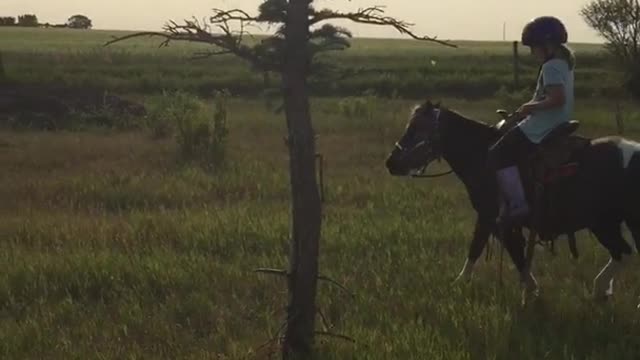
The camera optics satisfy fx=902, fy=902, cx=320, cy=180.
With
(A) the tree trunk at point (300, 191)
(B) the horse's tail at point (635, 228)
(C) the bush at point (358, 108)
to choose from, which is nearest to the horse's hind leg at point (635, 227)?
(B) the horse's tail at point (635, 228)

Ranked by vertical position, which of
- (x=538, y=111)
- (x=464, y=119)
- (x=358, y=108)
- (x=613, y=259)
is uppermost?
(x=538, y=111)

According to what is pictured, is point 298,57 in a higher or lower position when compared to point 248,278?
higher

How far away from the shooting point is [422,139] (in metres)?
8.19

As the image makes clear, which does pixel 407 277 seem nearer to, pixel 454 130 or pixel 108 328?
pixel 454 130

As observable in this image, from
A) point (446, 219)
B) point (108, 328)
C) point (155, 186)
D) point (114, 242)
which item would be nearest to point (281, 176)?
point (155, 186)

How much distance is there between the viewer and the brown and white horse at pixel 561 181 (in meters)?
7.30

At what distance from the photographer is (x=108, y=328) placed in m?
6.76

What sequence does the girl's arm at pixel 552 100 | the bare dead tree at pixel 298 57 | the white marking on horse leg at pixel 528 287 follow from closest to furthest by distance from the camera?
the bare dead tree at pixel 298 57
the girl's arm at pixel 552 100
the white marking on horse leg at pixel 528 287

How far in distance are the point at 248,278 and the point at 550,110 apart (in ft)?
9.83

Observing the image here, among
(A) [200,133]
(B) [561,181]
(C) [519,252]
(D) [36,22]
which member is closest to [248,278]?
(C) [519,252]

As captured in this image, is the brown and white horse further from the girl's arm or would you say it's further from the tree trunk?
the tree trunk

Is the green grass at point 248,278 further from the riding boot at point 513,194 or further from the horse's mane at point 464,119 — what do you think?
the horse's mane at point 464,119

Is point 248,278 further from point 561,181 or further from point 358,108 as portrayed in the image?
point 358,108

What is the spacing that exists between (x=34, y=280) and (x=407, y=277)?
10.9ft
